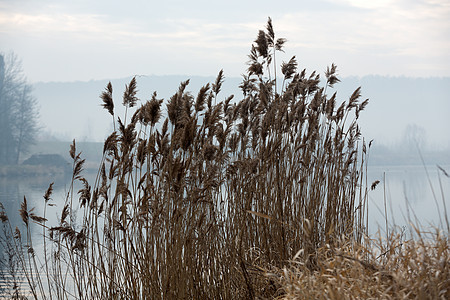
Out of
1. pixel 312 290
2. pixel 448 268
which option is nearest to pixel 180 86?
pixel 312 290

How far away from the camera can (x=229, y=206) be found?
8.69 feet

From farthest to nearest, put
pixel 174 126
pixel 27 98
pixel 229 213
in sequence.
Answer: pixel 27 98
pixel 229 213
pixel 174 126

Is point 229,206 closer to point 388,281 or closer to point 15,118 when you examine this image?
point 388,281

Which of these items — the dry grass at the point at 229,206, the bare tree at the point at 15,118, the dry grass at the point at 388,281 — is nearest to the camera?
the dry grass at the point at 388,281

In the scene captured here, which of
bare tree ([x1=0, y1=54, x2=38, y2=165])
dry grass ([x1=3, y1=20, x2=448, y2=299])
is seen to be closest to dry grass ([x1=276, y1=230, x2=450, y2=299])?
dry grass ([x1=3, y1=20, x2=448, y2=299])

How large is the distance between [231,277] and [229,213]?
35 cm

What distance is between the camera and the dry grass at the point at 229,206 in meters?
1.90

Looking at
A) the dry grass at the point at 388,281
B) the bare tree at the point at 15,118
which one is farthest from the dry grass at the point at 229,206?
the bare tree at the point at 15,118

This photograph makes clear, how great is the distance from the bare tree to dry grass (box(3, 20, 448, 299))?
49.6ft

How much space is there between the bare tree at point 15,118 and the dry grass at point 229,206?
49.6 ft

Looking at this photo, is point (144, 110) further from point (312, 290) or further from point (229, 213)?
point (312, 290)

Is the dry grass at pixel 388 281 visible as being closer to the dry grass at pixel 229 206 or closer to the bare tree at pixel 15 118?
the dry grass at pixel 229 206

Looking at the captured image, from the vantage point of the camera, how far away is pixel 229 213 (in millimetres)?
2656

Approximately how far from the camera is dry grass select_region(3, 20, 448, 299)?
1.90m
